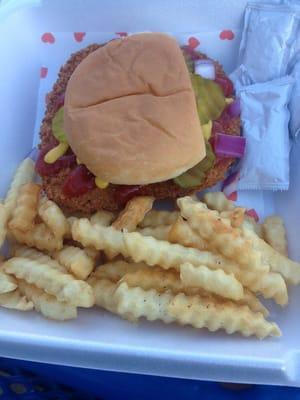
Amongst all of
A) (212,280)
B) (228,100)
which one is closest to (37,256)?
(212,280)

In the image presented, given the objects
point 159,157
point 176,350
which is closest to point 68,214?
point 159,157

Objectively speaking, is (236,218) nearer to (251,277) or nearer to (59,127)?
(251,277)

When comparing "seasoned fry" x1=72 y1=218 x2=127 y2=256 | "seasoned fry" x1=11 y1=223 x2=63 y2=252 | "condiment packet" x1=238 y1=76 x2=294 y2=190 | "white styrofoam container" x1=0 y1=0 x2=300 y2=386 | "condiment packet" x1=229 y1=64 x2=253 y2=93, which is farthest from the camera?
"condiment packet" x1=229 y1=64 x2=253 y2=93

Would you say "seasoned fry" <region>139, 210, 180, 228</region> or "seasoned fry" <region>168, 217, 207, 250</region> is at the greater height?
"seasoned fry" <region>168, 217, 207, 250</region>

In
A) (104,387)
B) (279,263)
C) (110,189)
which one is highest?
(110,189)

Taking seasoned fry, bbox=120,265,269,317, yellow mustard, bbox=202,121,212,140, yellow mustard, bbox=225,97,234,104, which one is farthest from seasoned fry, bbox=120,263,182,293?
yellow mustard, bbox=225,97,234,104

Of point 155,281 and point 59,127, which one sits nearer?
point 155,281

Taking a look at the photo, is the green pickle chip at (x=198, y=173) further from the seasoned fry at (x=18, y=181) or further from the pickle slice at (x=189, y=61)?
the seasoned fry at (x=18, y=181)

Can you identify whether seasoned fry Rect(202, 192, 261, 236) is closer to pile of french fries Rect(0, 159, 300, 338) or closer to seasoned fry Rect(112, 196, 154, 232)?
pile of french fries Rect(0, 159, 300, 338)

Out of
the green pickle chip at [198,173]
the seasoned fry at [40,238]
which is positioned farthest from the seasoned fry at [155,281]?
the green pickle chip at [198,173]
